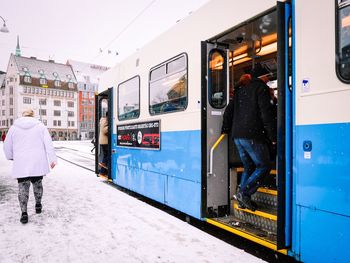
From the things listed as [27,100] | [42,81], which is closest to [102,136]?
[27,100]

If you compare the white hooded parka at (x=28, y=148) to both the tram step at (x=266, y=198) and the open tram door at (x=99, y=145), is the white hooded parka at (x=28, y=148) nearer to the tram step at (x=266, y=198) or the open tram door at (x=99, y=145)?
the tram step at (x=266, y=198)

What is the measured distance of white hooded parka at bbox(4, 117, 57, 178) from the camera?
16.2 ft

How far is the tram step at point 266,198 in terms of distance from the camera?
13.4ft

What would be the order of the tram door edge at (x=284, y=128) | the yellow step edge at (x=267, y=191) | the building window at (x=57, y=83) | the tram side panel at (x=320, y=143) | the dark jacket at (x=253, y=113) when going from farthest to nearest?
the building window at (x=57, y=83), the yellow step edge at (x=267, y=191), the dark jacket at (x=253, y=113), the tram door edge at (x=284, y=128), the tram side panel at (x=320, y=143)

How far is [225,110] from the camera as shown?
431 cm

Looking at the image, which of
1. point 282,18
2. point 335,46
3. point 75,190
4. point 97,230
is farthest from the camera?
point 75,190

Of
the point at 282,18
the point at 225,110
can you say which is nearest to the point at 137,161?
the point at 225,110

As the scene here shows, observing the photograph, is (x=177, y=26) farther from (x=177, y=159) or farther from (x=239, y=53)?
(x=177, y=159)

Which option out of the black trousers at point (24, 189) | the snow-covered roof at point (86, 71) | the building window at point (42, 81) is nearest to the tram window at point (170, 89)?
the black trousers at point (24, 189)

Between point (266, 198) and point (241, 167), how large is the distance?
→ 0.62 meters

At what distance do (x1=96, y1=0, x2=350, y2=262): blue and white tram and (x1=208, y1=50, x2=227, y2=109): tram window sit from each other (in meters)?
0.01

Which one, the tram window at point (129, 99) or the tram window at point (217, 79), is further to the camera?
the tram window at point (129, 99)

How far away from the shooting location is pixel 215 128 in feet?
14.4

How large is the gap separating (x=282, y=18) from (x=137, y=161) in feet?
13.9
